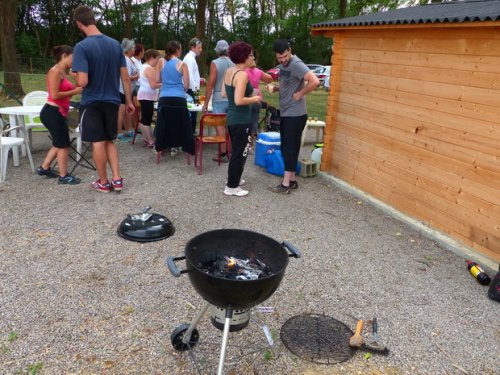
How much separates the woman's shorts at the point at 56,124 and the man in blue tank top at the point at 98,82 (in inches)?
23.2

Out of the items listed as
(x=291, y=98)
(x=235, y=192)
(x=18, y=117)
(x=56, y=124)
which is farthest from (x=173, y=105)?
(x=18, y=117)

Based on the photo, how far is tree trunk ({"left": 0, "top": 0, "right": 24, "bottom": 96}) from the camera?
10984 millimetres

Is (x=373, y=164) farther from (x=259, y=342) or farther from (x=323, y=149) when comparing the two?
(x=259, y=342)

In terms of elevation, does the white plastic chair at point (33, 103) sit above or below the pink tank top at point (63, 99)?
below

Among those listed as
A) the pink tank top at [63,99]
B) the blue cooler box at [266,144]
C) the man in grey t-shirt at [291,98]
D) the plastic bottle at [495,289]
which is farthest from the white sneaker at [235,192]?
the plastic bottle at [495,289]

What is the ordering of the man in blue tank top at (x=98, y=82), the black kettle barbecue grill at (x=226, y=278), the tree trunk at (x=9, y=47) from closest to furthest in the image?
the black kettle barbecue grill at (x=226, y=278), the man in blue tank top at (x=98, y=82), the tree trunk at (x=9, y=47)

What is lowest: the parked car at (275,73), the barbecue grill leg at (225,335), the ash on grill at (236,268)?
the barbecue grill leg at (225,335)

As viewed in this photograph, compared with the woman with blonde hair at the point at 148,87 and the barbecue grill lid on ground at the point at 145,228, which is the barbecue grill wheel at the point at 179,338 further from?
the woman with blonde hair at the point at 148,87

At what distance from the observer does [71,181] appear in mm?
5258

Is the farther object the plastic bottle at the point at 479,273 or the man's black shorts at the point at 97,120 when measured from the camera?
the man's black shorts at the point at 97,120

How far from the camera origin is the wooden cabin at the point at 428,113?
12.3 feet

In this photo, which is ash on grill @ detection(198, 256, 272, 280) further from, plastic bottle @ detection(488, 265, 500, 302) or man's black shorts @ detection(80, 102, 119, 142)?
man's black shorts @ detection(80, 102, 119, 142)

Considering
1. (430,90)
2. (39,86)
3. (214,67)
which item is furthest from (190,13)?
(430,90)

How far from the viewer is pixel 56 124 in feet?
16.6
